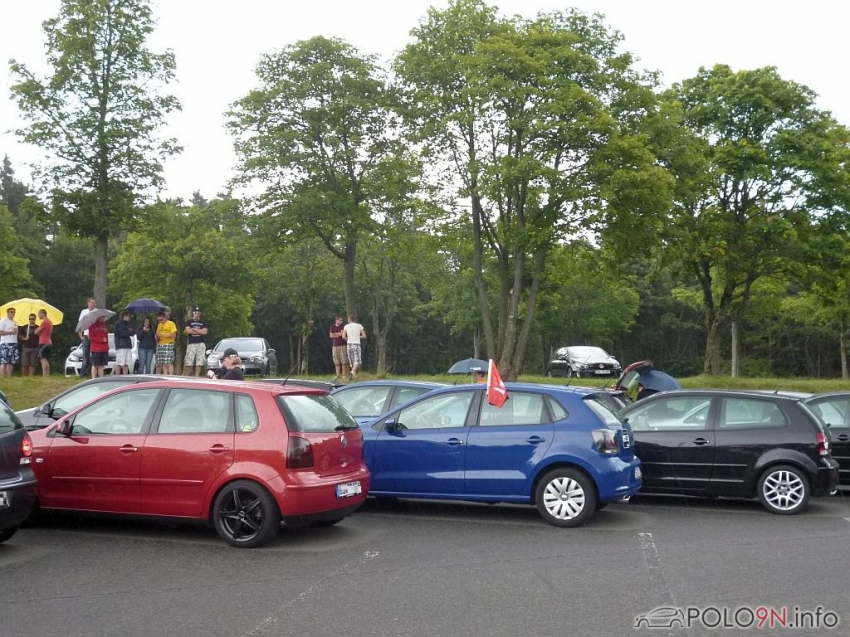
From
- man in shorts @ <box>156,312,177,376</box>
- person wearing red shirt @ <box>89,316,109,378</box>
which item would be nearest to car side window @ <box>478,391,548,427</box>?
man in shorts @ <box>156,312,177,376</box>

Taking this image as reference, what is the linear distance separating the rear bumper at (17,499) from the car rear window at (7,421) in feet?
1.39

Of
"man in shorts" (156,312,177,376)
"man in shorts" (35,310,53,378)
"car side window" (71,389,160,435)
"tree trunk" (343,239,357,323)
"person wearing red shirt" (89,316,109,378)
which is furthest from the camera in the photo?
"tree trunk" (343,239,357,323)

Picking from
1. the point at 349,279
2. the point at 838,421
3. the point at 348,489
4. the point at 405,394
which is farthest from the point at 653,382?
the point at 349,279

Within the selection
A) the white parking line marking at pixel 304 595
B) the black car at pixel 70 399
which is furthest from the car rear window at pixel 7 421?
the white parking line marking at pixel 304 595

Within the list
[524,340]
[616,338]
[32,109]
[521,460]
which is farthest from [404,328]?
[521,460]

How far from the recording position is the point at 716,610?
6.54 meters

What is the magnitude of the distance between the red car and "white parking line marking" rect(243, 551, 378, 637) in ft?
2.34

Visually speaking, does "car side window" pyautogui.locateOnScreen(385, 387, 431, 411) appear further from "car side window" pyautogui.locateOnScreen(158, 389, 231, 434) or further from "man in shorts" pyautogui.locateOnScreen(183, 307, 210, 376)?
"man in shorts" pyautogui.locateOnScreen(183, 307, 210, 376)

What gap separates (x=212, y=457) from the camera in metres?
8.82

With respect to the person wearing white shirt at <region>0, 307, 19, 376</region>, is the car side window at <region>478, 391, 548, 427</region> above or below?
below

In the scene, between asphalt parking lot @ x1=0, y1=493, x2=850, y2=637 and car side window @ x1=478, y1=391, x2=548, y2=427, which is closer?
asphalt parking lot @ x1=0, y1=493, x2=850, y2=637

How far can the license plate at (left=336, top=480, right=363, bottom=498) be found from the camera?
354 inches

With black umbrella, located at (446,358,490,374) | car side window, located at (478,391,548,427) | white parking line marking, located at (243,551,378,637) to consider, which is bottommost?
white parking line marking, located at (243,551,378,637)

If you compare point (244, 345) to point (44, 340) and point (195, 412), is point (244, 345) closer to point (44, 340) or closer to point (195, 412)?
point (44, 340)
